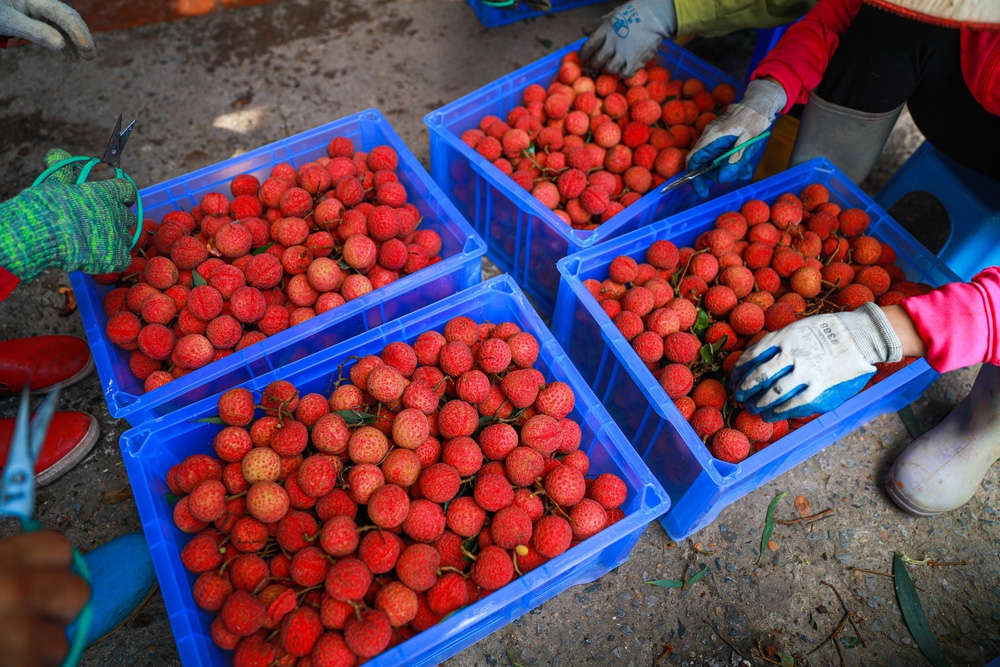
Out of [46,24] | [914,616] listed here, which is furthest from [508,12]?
[914,616]

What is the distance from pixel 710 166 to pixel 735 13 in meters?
0.66

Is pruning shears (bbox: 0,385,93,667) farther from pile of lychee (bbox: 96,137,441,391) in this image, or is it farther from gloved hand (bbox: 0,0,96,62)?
gloved hand (bbox: 0,0,96,62)

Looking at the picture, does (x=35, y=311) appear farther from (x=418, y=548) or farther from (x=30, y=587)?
(x=418, y=548)

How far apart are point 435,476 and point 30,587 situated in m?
0.70

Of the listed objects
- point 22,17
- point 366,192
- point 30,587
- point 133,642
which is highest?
point 22,17

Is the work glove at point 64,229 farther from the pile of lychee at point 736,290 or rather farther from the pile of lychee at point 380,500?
the pile of lychee at point 736,290

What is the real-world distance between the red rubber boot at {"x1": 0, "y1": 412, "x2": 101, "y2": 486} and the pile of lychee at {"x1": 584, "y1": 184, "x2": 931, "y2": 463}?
1.56 meters

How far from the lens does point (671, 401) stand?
4.88 ft

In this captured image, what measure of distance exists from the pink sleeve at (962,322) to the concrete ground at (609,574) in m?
0.65

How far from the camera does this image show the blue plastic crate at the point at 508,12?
306 centimetres

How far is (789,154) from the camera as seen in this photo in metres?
2.39

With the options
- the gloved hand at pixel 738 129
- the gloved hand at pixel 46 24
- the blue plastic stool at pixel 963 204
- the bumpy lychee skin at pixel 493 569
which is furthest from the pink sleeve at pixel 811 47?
the gloved hand at pixel 46 24

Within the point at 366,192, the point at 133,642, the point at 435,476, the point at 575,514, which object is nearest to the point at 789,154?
the point at 366,192

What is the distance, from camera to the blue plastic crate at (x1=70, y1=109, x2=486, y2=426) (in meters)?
1.47
